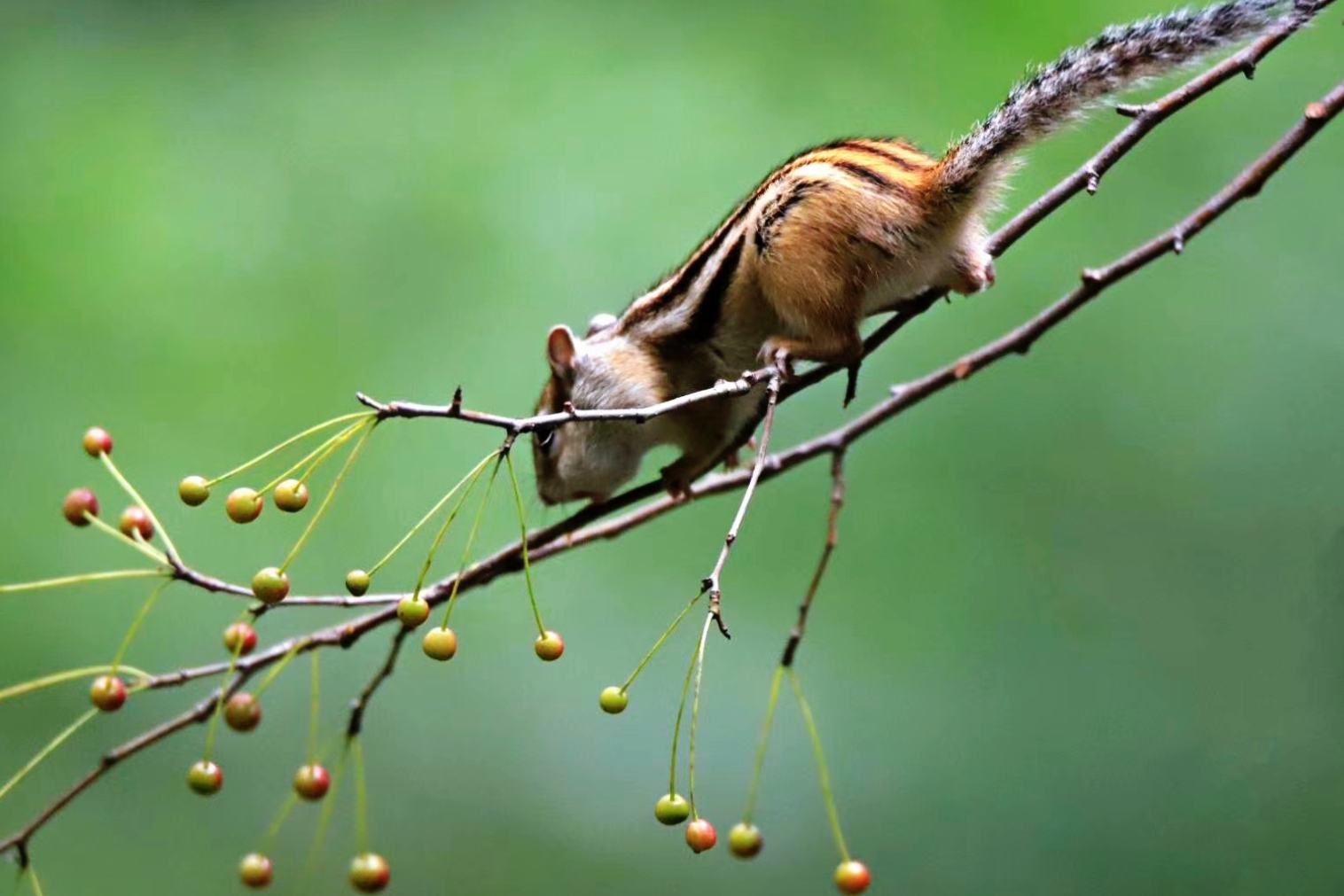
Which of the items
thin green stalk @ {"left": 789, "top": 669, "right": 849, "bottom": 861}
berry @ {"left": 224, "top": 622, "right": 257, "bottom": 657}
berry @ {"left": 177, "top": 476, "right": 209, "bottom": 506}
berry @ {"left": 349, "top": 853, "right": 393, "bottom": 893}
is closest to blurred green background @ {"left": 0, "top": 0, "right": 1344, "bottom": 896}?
thin green stalk @ {"left": 789, "top": 669, "right": 849, "bottom": 861}

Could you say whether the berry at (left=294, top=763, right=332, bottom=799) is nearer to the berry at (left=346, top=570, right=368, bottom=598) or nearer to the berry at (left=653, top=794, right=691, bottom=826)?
the berry at (left=346, top=570, right=368, bottom=598)

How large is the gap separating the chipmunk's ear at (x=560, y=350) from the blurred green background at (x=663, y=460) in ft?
1.01

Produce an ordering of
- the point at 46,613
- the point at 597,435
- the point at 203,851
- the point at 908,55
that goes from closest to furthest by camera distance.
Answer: the point at 597,435
the point at 203,851
the point at 46,613
the point at 908,55

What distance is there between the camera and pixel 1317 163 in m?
2.49

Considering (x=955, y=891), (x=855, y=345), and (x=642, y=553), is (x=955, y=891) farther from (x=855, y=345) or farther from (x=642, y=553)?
(x=855, y=345)

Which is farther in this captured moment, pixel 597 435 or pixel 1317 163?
pixel 1317 163

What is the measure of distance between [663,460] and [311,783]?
55.5 inches

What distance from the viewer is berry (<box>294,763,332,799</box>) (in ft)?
4.23

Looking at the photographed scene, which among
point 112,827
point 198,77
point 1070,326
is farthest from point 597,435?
point 198,77

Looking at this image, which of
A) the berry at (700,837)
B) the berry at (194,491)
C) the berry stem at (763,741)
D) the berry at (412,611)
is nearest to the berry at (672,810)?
the berry at (700,837)

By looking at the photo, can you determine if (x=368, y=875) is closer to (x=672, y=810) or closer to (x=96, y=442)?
(x=672, y=810)

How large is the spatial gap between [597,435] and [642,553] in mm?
823

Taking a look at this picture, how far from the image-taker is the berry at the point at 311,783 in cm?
129

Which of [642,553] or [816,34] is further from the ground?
[816,34]
